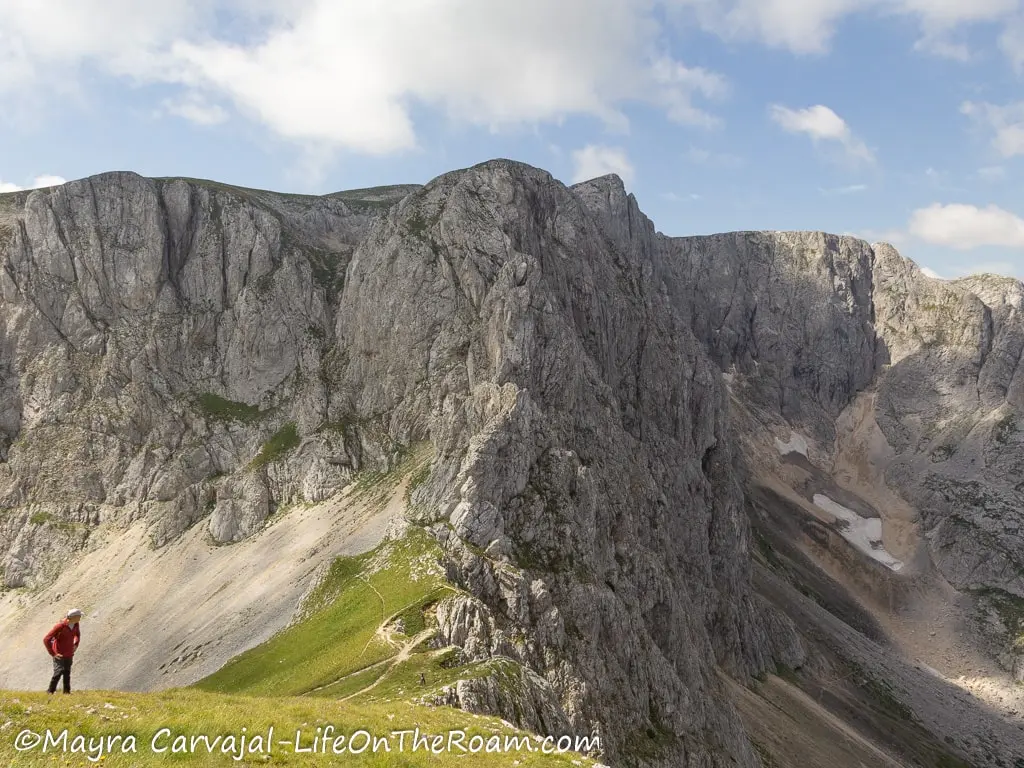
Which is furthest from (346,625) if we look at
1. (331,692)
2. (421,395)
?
(421,395)

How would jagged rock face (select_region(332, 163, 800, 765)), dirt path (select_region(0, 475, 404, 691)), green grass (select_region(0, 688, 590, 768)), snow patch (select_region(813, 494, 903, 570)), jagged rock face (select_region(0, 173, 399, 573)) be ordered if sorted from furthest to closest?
snow patch (select_region(813, 494, 903, 570)) < jagged rock face (select_region(0, 173, 399, 573)) < dirt path (select_region(0, 475, 404, 691)) < jagged rock face (select_region(332, 163, 800, 765)) < green grass (select_region(0, 688, 590, 768))

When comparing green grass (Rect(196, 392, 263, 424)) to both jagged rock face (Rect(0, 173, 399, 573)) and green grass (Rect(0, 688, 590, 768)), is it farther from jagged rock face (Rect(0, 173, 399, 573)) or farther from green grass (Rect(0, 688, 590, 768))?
green grass (Rect(0, 688, 590, 768))

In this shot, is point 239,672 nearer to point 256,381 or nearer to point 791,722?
point 256,381

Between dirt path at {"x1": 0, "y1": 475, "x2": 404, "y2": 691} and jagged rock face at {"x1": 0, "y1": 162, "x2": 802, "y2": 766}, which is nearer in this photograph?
dirt path at {"x1": 0, "y1": 475, "x2": 404, "y2": 691}

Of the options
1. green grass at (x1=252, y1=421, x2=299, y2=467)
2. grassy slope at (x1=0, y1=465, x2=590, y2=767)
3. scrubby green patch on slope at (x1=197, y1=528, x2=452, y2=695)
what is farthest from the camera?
green grass at (x1=252, y1=421, x2=299, y2=467)

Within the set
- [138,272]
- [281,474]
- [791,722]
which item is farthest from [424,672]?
[138,272]

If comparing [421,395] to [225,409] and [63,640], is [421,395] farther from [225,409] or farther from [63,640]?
[63,640]

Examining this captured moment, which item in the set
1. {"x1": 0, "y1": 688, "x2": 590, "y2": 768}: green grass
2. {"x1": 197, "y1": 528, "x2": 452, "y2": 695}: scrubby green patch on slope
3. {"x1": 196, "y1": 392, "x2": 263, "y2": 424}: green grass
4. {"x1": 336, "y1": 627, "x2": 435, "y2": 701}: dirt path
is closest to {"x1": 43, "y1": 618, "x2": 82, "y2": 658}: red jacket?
{"x1": 0, "y1": 688, "x2": 590, "y2": 768}: green grass

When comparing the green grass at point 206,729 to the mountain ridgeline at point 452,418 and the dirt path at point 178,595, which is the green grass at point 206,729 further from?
the dirt path at point 178,595
